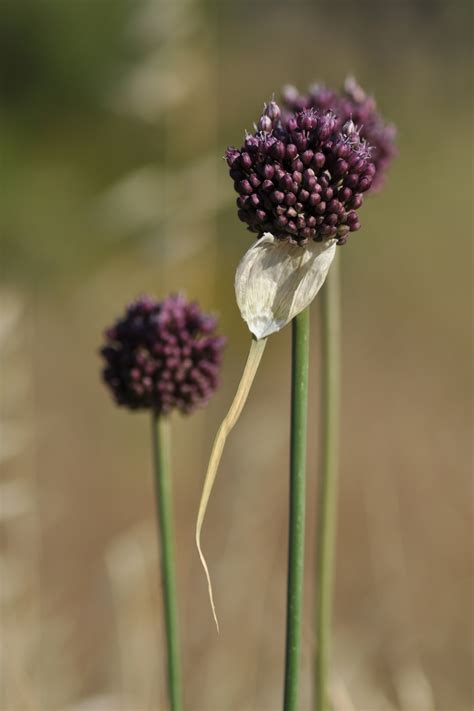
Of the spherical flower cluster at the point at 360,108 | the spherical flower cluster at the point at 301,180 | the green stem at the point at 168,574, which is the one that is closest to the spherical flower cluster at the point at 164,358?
the green stem at the point at 168,574

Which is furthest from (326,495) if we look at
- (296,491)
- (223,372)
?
(223,372)

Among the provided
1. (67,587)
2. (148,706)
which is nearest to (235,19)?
(67,587)

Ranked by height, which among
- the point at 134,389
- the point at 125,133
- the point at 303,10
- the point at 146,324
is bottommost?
the point at 134,389

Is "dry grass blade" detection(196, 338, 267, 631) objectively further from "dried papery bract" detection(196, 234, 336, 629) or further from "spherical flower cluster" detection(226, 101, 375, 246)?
"spherical flower cluster" detection(226, 101, 375, 246)

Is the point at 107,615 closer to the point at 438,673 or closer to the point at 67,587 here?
the point at 67,587

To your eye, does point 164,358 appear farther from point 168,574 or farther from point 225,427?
point 225,427

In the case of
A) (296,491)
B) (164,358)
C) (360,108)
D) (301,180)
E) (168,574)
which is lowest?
(168,574)

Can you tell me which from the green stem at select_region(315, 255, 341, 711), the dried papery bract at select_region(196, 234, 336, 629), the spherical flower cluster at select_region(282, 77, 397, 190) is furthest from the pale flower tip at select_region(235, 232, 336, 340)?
the spherical flower cluster at select_region(282, 77, 397, 190)
